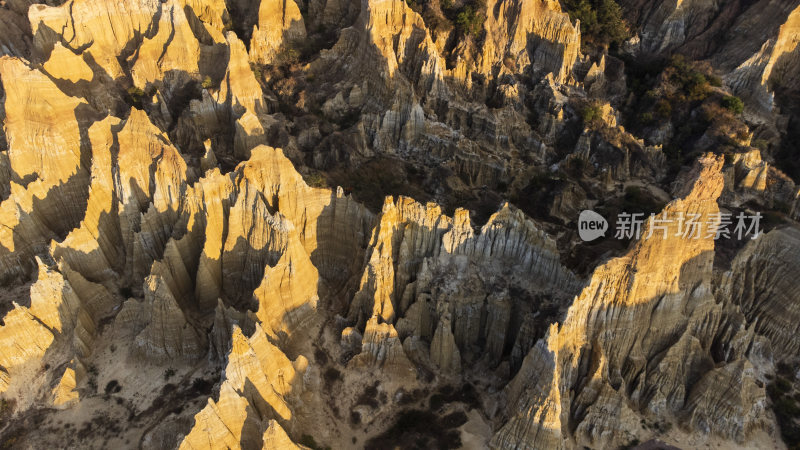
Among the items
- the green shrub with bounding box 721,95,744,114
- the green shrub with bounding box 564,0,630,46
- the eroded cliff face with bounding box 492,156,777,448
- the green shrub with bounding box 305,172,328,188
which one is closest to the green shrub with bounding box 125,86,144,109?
the green shrub with bounding box 305,172,328,188

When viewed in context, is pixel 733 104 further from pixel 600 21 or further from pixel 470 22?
pixel 470 22

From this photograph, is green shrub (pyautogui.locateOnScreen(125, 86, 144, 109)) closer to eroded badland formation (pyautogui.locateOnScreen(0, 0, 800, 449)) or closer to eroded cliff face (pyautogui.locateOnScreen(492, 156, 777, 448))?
eroded badland formation (pyautogui.locateOnScreen(0, 0, 800, 449))

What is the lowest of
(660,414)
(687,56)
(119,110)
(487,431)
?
(487,431)

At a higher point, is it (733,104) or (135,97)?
(733,104)

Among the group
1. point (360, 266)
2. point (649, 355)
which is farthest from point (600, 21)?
point (360, 266)

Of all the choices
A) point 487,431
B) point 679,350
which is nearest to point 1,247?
point 487,431

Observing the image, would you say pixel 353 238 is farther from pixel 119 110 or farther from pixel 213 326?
pixel 119 110

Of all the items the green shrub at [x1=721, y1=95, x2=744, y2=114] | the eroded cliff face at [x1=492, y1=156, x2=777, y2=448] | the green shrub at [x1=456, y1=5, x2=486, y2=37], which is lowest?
the eroded cliff face at [x1=492, y1=156, x2=777, y2=448]
